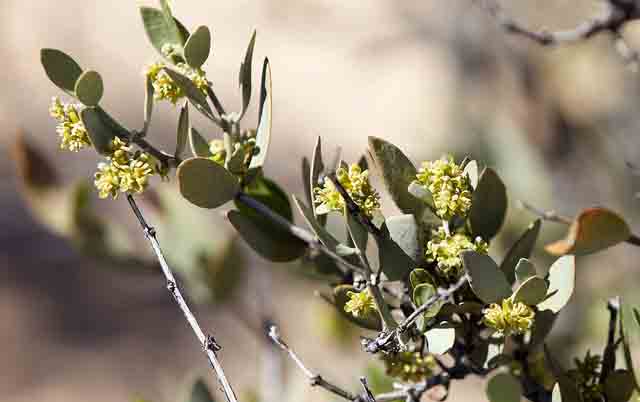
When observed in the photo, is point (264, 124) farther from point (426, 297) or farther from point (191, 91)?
point (426, 297)

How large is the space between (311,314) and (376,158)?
90 cm

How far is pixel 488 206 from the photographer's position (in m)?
0.56

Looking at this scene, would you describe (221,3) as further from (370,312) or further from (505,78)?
(370,312)

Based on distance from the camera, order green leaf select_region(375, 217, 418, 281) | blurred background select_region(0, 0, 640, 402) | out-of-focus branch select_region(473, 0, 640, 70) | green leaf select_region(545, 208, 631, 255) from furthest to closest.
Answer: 1. blurred background select_region(0, 0, 640, 402)
2. out-of-focus branch select_region(473, 0, 640, 70)
3. green leaf select_region(375, 217, 418, 281)
4. green leaf select_region(545, 208, 631, 255)

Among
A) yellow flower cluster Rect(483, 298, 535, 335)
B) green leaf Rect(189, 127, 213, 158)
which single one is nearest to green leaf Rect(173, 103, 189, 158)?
green leaf Rect(189, 127, 213, 158)

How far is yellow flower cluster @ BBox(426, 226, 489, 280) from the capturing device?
0.50 metres

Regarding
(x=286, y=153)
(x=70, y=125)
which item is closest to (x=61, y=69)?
(x=70, y=125)

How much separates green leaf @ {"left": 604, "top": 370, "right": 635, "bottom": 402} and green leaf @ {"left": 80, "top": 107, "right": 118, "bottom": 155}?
36 cm

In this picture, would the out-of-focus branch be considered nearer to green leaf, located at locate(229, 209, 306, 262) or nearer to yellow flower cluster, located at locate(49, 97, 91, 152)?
green leaf, located at locate(229, 209, 306, 262)

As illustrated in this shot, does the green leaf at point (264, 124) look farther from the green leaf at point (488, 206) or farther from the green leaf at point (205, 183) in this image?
the green leaf at point (488, 206)

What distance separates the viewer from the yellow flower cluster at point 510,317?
0.49m

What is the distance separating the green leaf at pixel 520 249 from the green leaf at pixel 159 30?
0.27 meters

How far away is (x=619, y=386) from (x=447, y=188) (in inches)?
7.0

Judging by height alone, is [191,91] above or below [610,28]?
below
